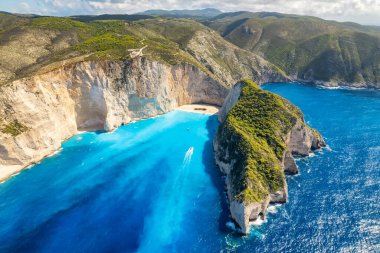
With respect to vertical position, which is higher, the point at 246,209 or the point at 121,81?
the point at 121,81

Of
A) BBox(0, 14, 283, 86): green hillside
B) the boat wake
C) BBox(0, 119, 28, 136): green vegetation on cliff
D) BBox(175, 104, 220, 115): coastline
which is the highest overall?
BBox(0, 14, 283, 86): green hillside

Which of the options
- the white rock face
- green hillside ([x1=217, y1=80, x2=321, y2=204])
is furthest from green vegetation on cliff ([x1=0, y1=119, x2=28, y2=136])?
green hillside ([x1=217, y1=80, x2=321, y2=204])

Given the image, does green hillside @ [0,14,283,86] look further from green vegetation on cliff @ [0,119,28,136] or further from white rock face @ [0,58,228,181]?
green vegetation on cliff @ [0,119,28,136]

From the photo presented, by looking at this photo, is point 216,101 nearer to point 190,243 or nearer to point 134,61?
point 134,61

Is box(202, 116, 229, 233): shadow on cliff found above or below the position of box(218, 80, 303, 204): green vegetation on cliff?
below

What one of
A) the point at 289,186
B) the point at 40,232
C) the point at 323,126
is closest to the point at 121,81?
the point at 40,232

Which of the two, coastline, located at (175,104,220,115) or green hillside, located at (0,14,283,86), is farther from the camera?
coastline, located at (175,104,220,115)

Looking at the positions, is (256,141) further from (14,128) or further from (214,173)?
(14,128)
